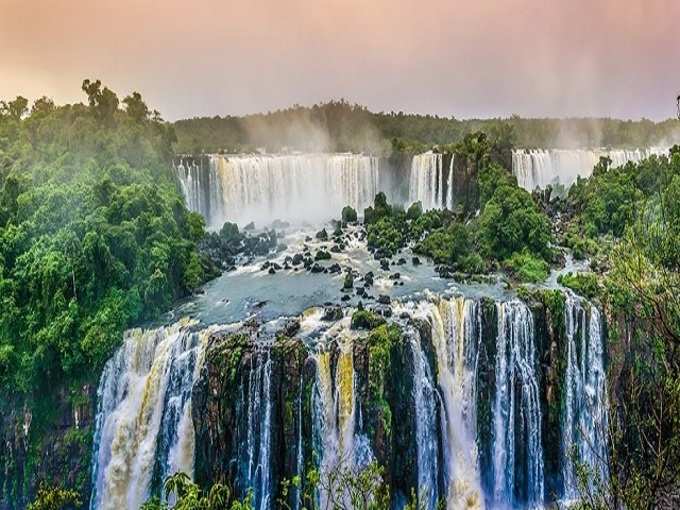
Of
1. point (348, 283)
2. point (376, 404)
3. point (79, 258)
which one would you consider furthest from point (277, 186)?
point (376, 404)

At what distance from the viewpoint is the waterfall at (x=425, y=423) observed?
53.6ft

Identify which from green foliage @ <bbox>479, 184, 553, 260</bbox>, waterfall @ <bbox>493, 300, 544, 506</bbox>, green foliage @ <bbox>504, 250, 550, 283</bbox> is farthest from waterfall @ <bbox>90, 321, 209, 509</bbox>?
green foliage @ <bbox>479, 184, 553, 260</bbox>

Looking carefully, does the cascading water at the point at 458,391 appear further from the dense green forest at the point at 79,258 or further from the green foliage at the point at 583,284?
the dense green forest at the point at 79,258

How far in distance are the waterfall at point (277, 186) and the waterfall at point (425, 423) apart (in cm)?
1877

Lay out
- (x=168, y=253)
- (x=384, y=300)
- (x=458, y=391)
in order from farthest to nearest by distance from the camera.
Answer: (x=168, y=253), (x=384, y=300), (x=458, y=391)

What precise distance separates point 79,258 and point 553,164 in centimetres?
3285

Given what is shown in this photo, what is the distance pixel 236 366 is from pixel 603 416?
11819 millimetres

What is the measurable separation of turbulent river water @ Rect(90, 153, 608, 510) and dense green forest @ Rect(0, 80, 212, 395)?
1232 mm

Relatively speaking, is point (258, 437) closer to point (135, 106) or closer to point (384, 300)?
point (384, 300)

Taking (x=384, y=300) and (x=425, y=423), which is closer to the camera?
(x=425, y=423)

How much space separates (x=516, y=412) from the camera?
57.2 ft

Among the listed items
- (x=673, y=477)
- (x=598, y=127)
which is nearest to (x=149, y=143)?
(x=673, y=477)

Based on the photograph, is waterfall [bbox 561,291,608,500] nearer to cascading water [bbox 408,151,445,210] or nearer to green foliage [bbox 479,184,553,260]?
green foliage [bbox 479,184,553,260]

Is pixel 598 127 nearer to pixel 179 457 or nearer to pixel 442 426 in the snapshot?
pixel 442 426
